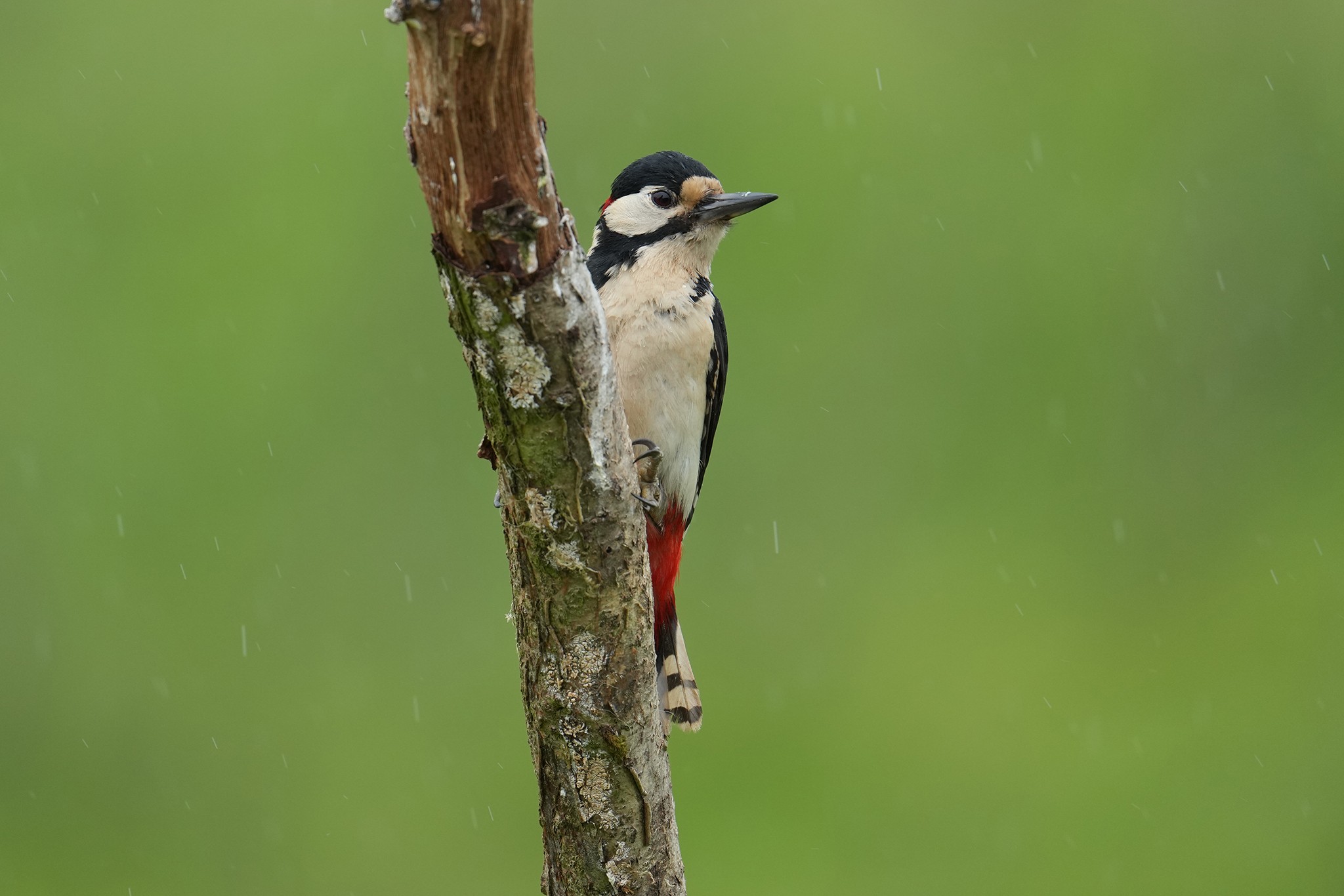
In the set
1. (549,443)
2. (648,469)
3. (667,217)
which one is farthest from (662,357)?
(549,443)

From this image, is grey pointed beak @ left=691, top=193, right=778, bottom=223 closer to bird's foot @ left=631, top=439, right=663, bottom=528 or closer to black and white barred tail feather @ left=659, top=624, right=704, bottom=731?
bird's foot @ left=631, top=439, right=663, bottom=528

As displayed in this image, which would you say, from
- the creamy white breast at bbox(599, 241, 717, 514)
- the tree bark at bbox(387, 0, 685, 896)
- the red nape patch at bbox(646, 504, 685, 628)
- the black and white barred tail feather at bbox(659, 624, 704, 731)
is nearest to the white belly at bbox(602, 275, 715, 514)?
the creamy white breast at bbox(599, 241, 717, 514)

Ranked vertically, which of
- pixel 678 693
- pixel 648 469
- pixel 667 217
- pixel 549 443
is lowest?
pixel 678 693

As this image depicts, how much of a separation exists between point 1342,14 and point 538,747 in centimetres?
717

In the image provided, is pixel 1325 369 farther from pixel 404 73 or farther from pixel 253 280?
pixel 253 280

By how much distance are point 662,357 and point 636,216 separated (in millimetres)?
462

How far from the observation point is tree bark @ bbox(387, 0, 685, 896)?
1.82m

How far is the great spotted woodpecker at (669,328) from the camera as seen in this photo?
3.31 metres

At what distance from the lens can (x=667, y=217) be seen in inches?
137

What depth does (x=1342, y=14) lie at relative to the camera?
24.7 feet

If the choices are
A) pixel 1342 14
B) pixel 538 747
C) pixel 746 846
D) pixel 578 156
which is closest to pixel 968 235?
pixel 578 156

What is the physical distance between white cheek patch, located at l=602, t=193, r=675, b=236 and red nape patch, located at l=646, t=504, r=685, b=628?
2.46 ft

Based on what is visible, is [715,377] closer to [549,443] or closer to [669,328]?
[669,328]

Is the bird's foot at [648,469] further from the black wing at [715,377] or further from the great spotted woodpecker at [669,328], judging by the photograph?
the black wing at [715,377]
